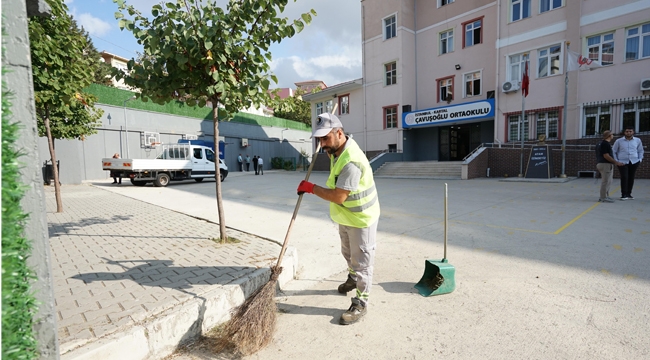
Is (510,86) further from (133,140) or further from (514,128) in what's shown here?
(133,140)

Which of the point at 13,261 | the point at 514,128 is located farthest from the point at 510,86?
the point at 13,261

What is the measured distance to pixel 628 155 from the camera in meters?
7.89

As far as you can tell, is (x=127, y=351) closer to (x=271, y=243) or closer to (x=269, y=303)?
(x=269, y=303)

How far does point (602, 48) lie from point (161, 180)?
2138cm

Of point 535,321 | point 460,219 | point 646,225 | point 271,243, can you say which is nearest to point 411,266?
point 535,321

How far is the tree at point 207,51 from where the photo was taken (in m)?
3.88

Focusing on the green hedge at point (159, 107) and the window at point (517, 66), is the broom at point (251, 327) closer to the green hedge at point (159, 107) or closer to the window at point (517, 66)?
the green hedge at point (159, 107)

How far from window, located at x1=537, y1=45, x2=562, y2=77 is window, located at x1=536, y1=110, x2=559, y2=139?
1.99 meters

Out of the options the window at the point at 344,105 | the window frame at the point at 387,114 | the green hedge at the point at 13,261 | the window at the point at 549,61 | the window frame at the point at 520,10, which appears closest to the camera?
the green hedge at the point at 13,261

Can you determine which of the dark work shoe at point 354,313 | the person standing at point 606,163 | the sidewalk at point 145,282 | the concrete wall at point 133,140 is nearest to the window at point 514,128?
the person standing at point 606,163

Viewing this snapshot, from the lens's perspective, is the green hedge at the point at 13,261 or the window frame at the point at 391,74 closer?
the green hedge at the point at 13,261

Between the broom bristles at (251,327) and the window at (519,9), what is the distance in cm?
2061

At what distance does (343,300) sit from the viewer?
3.26 m

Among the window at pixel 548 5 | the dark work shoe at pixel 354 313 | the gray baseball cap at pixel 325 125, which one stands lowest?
the dark work shoe at pixel 354 313
